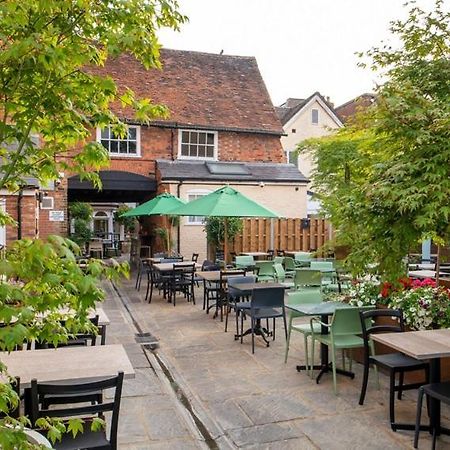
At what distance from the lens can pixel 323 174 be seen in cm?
1462

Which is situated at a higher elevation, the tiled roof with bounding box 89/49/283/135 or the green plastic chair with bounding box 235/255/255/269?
the tiled roof with bounding box 89/49/283/135

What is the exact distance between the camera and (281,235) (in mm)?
18094

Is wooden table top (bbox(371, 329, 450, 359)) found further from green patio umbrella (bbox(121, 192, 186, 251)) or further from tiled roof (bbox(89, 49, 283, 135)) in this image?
tiled roof (bbox(89, 49, 283, 135))

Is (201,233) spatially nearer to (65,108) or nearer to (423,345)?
(423,345)

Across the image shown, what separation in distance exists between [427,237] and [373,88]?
1596 mm

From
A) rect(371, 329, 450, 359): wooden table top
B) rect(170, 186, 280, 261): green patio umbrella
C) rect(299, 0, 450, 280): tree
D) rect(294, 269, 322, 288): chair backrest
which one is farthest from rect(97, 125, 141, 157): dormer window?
rect(371, 329, 450, 359): wooden table top

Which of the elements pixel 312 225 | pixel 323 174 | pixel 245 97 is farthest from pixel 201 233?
pixel 245 97

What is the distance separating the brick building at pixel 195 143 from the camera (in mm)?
17891

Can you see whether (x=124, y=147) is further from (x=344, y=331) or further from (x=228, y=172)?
(x=344, y=331)

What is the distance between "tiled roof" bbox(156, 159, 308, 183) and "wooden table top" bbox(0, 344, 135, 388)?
13.6m

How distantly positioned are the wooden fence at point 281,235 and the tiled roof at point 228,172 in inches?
76.7

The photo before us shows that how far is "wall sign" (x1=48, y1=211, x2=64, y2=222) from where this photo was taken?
1587 centimetres

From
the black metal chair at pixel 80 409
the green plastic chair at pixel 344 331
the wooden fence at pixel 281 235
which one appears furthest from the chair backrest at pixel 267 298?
the wooden fence at pixel 281 235

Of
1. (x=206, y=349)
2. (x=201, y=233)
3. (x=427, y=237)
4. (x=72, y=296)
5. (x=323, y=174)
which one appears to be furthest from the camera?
(x=201, y=233)
